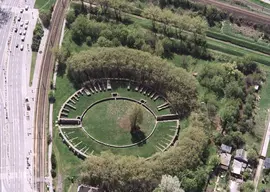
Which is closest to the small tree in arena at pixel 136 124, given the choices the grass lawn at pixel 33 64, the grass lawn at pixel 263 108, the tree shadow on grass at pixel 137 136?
the tree shadow on grass at pixel 137 136

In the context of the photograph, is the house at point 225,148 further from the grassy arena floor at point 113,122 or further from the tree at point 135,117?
the tree at point 135,117

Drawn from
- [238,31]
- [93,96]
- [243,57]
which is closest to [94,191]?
[93,96]

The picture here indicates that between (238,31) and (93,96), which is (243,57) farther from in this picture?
(93,96)

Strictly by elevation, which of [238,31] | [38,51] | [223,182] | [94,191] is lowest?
[94,191]

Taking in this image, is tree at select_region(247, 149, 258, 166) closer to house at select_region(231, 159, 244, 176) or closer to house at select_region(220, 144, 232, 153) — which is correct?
house at select_region(231, 159, 244, 176)

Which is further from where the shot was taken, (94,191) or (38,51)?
(38,51)

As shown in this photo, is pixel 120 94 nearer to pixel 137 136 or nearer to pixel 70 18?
pixel 137 136

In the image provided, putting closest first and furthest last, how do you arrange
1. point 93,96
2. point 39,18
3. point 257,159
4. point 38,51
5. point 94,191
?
point 94,191
point 257,159
point 93,96
point 38,51
point 39,18

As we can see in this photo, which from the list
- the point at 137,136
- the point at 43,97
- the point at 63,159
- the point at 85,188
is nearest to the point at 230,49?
the point at 137,136
